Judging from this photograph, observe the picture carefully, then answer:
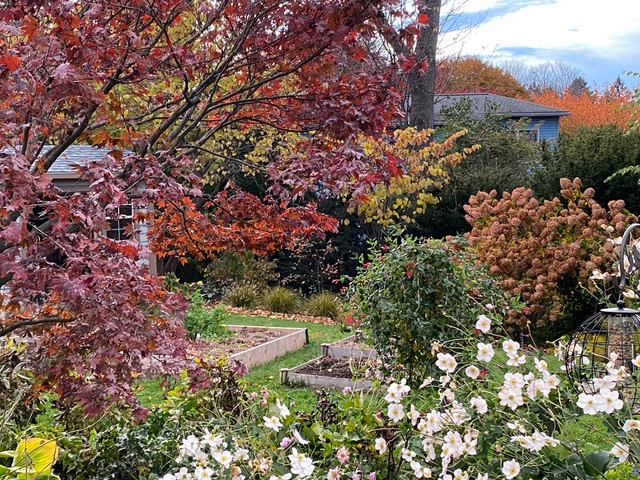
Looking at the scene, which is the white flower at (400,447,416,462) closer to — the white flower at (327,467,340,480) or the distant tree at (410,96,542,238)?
the white flower at (327,467,340,480)

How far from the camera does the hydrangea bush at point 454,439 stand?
2.29 meters

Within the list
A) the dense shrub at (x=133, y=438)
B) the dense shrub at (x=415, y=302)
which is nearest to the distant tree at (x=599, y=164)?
the dense shrub at (x=415, y=302)

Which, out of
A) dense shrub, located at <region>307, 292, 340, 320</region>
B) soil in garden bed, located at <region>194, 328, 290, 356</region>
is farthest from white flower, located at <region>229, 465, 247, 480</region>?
dense shrub, located at <region>307, 292, 340, 320</region>

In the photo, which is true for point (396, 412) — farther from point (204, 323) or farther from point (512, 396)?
point (204, 323)

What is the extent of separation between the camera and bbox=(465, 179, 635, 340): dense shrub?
837cm

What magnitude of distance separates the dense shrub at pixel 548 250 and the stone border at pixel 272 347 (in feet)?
8.65

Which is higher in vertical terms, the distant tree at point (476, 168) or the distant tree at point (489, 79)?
the distant tree at point (489, 79)

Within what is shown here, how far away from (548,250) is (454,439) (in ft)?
22.5

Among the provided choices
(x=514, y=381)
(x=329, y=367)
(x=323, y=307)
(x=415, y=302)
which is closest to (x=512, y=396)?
(x=514, y=381)

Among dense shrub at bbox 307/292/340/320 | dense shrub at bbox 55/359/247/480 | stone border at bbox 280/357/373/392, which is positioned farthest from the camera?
dense shrub at bbox 307/292/340/320

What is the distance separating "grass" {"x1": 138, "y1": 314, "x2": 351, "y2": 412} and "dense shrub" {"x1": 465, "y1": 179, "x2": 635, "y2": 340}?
2.35 meters

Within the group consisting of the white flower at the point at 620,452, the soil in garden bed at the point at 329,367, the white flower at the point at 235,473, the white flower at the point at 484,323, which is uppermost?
the white flower at the point at 484,323

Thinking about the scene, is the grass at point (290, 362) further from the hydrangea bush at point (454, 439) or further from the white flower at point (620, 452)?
the white flower at point (620, 452)

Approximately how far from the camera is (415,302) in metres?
5.43
